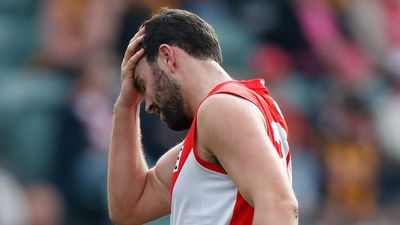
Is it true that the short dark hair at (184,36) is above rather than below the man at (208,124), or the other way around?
above

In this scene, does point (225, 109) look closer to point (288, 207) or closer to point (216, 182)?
point (216, 182)

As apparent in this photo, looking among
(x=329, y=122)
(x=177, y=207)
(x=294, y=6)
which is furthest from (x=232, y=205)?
(x=294, y=6)

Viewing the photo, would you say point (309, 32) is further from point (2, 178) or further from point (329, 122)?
point (2, 178)

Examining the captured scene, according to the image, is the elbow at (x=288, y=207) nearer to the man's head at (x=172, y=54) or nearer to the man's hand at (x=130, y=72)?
the man's head at (x=172, y=54)

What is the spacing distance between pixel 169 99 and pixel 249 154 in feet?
2.16

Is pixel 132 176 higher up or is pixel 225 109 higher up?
pixel 225 109

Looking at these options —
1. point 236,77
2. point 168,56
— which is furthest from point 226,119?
point 236,77

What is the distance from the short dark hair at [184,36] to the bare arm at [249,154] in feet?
1.27

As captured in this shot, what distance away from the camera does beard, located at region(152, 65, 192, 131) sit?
4996 millimetres

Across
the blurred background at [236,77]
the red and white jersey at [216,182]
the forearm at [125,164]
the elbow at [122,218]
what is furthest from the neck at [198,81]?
the blurred background at [236,77]

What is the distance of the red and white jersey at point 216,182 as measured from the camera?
473 cm

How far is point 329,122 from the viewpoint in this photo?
37.3 feet

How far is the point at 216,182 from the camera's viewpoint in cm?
476

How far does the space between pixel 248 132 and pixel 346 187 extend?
662cm
